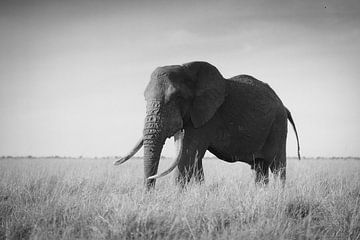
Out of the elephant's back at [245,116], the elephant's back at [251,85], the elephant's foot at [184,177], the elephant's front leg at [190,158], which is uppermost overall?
the elephant's back at [251,85]

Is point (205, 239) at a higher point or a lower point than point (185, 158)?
lower

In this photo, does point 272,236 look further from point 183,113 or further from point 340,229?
point 183,113

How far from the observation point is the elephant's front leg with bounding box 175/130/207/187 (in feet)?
24.0

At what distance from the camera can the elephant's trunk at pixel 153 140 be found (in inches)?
274

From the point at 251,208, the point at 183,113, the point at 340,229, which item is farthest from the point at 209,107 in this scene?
the point at 340,229

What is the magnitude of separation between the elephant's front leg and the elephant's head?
0.93 ft

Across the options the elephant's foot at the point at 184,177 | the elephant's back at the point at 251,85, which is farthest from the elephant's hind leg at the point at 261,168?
the elephant's foot at the point at 184,177

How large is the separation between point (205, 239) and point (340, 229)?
1962mm

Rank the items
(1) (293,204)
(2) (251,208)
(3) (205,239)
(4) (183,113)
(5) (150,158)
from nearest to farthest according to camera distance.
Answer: (3) (205,239)
(2) (251,208)
(1) (293,204)
(5) (150,158)
(4) (183,113)

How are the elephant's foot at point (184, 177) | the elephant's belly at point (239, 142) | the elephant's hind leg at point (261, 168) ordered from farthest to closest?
the elephant's hind leg at point (261, 168) < the elephant's belly at point (239, 142) < the elephant's foot at point (184, 177)

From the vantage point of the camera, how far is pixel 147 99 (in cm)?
736

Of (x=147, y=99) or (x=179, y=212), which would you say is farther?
(x=147, y=99)

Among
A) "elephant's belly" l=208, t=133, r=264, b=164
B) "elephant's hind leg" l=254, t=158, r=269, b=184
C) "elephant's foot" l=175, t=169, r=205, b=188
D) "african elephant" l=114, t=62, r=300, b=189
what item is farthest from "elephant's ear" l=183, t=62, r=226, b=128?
"elephant's hind leg" l=254, t=158, r=269, b=184

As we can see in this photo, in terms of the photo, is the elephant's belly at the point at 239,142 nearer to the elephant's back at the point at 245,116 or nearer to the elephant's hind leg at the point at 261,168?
the elephant's back at the point at 245,116
